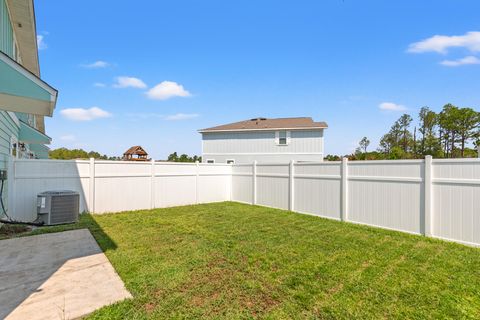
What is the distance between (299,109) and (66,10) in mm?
19054

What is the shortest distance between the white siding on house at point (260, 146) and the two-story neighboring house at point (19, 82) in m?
11.3

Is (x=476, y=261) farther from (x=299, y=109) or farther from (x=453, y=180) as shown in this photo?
(x=299, y=109)

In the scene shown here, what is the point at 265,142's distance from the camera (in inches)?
744

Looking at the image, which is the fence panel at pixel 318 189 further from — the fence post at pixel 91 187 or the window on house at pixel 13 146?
the window on house at pixel 13 146

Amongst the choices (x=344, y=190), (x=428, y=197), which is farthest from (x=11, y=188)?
(x=428, y=197)

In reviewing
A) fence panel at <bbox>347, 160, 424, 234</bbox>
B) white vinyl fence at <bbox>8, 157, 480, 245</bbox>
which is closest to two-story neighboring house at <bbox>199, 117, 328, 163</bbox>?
white vinyl fence at <bbox>8, 157, 480, 245</bbox>

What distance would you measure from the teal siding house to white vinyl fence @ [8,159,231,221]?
1.75 ft

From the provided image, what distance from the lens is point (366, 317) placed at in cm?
260

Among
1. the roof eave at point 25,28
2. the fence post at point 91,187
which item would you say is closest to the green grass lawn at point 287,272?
the fence post at point 91,187

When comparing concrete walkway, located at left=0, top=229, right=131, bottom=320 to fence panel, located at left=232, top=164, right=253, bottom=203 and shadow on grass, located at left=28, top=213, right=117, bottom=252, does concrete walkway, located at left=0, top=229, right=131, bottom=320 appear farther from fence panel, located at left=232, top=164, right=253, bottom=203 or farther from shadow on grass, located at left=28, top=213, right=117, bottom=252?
fence panel, located at left=232, top=164, right=253, bottom=203

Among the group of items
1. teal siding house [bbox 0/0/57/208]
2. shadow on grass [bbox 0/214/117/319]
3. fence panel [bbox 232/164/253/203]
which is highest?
teal siding house [bbox 0/0/57/208]

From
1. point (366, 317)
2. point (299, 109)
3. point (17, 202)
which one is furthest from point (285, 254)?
point (299, 109)

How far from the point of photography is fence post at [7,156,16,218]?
6.69 metres

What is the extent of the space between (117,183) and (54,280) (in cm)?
582
